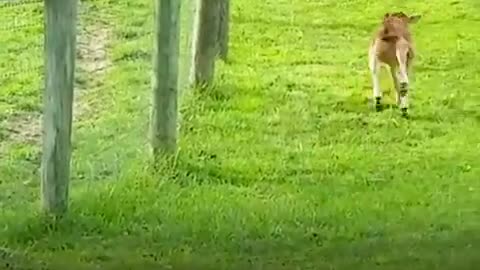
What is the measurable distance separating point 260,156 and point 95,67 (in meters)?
2.86

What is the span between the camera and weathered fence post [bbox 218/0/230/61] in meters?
11.3

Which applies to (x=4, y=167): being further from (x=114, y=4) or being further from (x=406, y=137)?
(x=114, y=4)

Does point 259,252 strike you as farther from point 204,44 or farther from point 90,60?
point 90,60

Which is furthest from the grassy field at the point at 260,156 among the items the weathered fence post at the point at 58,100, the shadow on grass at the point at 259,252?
the weathered fence post at the point at 58,100

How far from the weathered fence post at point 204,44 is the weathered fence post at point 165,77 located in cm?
286

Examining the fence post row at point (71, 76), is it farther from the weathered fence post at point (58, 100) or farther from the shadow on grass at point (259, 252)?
the shadow on grass at point (259, 252)

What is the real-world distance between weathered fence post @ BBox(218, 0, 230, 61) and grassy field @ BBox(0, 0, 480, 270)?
Result: 0.48 feet

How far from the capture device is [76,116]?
8.36 meters

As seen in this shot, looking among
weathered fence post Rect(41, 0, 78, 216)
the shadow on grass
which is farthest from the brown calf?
the shadow on grass

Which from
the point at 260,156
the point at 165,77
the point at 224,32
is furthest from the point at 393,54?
the point at 165,77

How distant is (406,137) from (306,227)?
146 inches

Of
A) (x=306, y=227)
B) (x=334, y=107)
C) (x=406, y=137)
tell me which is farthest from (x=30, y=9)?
(x=306, y=227)

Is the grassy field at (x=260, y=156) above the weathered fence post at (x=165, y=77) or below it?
below

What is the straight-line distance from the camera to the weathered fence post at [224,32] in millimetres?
11258
